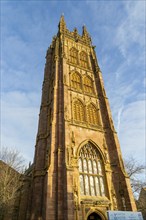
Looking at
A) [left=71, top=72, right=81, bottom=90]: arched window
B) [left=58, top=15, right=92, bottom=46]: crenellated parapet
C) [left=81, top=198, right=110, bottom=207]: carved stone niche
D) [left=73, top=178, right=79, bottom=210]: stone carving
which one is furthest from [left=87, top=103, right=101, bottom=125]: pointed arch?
[left=58, top=15, right=92, bottom=46]: crenellated parapet

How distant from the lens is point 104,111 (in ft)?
74.5

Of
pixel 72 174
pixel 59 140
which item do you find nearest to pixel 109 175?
pixel 72 174

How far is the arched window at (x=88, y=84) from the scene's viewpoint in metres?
24.8

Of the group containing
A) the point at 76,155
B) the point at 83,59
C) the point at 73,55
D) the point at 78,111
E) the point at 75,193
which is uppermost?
the point at 83,59

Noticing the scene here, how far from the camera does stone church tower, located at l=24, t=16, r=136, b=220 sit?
13625 mm

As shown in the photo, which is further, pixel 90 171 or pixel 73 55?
pixel 73 55

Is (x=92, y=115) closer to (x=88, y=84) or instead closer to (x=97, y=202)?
(x=88, y=84)

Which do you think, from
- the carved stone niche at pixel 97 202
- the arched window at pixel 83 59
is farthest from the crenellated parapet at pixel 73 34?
the carved stone niche at pixel 97 202

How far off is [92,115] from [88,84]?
19.3 ft

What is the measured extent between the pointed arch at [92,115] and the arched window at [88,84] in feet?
9.29

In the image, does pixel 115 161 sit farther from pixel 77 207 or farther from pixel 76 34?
pixel 76 34

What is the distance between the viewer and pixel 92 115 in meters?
21.8

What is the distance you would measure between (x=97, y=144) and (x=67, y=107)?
5.08 meters

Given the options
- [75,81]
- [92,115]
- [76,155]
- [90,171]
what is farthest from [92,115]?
[90,171]
